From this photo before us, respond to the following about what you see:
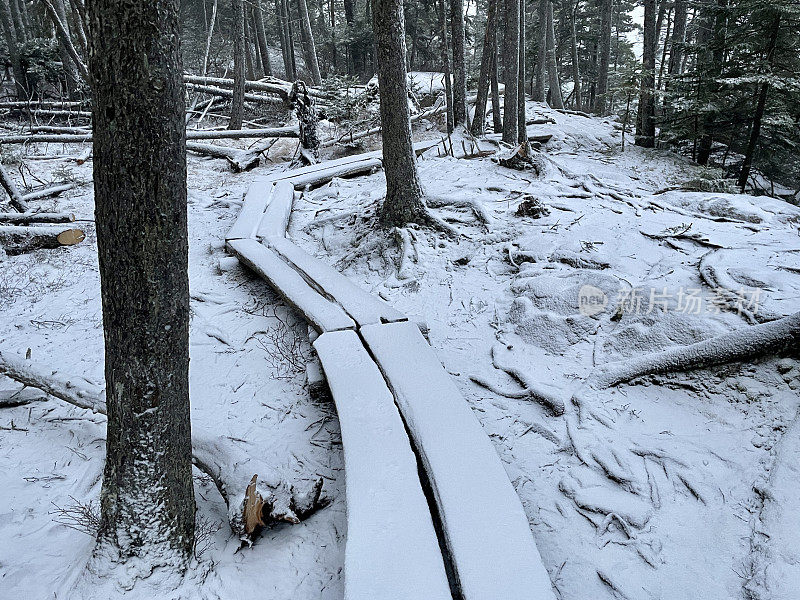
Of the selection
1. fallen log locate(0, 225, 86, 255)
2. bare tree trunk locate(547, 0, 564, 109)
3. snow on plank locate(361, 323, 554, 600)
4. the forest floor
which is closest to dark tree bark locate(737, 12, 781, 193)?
the forest floor

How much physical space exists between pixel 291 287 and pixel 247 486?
2798 mm

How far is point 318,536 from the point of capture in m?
2.88

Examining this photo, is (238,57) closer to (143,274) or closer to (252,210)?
(252,210)

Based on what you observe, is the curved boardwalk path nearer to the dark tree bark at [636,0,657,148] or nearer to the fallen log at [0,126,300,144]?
the fallen log at [0,126,300,144]

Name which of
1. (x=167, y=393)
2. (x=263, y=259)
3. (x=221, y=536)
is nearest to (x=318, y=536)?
(x=221, y=536)

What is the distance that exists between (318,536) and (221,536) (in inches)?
23.2

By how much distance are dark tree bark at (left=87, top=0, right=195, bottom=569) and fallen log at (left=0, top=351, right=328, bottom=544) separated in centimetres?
28

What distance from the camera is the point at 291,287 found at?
17.8ft

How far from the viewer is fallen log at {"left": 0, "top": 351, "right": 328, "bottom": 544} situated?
2.81m

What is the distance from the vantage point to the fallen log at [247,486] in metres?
2.81

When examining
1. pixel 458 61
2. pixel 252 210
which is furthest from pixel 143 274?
pixel 458 61

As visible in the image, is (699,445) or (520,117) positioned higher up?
(520,117)

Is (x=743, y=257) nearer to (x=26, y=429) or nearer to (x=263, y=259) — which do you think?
(x=263, y=259)

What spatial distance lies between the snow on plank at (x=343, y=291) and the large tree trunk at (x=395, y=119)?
4.36ft
